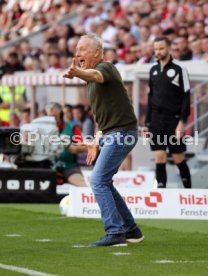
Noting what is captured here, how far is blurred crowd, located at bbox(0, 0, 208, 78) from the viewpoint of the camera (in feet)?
69.6

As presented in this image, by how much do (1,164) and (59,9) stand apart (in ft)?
44.4

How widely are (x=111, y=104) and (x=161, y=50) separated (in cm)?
501

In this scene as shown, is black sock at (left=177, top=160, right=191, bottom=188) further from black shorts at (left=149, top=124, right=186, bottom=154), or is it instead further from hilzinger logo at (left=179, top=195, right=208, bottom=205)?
hilzinger logo at (left=179, top=195, right=208, bottom=205)

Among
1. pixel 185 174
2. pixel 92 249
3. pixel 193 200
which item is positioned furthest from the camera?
pixel 185 174

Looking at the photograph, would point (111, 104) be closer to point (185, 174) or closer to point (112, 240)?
point (112, 240)

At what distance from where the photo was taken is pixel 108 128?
1009 centimetres

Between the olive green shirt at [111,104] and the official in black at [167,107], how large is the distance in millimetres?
4841

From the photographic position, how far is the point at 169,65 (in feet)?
49.4

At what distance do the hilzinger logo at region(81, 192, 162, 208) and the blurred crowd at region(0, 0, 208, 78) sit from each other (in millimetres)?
6876

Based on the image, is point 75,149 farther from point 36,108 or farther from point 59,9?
point 59,9

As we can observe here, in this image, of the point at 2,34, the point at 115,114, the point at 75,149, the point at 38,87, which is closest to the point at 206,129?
the point at 75,149

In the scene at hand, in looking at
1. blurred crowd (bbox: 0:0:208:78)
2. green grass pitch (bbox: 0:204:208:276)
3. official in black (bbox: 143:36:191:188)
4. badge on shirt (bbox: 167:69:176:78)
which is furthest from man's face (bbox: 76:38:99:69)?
blurred crowd (bbox: 0:0:208:78)

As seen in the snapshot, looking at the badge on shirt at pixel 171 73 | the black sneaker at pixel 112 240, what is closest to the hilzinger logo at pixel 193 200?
the badge on shirt at pixel 171 73

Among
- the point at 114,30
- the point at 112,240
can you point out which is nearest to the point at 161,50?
the point at 112,240
